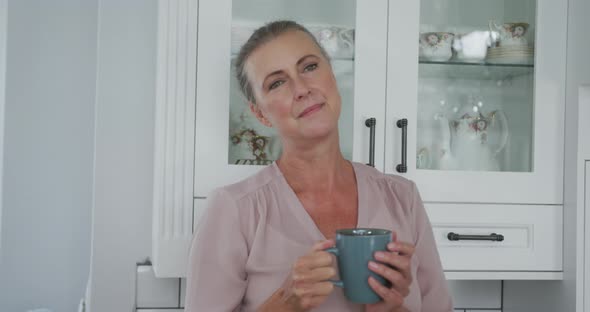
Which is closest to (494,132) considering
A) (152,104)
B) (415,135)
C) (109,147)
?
(415,135)

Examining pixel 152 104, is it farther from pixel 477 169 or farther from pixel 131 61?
pixel 477 169

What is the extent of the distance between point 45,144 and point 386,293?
143 centimetres

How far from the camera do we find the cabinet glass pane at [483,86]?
1.54m

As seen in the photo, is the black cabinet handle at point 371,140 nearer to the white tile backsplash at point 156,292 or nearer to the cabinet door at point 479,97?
the cabinet door at point 479,97

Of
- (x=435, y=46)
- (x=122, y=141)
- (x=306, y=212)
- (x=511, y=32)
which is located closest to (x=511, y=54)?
(x=511, y=32)

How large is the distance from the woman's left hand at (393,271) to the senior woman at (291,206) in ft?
0.22

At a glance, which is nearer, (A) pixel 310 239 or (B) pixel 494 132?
(A) pixel 310 239

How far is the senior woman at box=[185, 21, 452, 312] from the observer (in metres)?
1.15

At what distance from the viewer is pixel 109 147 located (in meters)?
1.61

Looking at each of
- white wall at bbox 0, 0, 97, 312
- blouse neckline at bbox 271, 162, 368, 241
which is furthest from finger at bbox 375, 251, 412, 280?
white wall at bbox 0, 0, 97, 312

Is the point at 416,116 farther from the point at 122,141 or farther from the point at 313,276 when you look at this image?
the point at 122,141

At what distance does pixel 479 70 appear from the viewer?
1570mm

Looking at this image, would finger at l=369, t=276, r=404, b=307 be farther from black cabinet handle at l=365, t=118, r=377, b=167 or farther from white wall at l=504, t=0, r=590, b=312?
white wall at l=504, t=0, r=590, b=312

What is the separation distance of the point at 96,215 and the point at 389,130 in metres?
0.75
